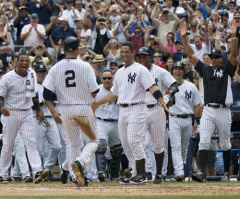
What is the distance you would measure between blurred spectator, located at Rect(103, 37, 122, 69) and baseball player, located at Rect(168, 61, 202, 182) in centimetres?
495

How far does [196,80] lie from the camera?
52.2 feet

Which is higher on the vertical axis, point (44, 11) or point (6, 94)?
point (44, 11)

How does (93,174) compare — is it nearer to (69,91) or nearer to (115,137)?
(115,137)

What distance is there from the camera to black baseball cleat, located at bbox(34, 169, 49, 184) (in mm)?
10513

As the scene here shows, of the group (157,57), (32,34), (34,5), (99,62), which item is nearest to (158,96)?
(99,62)

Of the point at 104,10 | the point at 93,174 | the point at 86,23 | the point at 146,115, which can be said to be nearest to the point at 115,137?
the point at 93,174

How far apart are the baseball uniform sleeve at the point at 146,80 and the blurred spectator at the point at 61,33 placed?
30.2 ft

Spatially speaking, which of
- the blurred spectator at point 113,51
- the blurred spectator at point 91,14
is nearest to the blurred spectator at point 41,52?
the blurred spectator at point 113,51

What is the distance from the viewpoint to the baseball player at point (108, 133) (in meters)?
13.0

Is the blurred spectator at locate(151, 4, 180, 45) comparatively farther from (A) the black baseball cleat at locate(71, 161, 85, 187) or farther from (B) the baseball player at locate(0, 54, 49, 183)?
(A) the black baseball cleat at locate(71, 161, 85, 187)

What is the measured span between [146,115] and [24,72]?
2.79 meters

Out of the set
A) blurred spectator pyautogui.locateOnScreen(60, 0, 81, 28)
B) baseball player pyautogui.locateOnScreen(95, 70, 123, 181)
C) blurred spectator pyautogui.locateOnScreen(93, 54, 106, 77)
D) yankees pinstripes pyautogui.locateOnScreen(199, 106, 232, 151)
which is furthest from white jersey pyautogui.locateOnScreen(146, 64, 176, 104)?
blurred spectator pyautogui.locateOnScreen(60, 0, 81, 28)

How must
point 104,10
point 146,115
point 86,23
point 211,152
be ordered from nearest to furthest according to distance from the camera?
point 146,115, point 211,152, point 86,23, point 104,10

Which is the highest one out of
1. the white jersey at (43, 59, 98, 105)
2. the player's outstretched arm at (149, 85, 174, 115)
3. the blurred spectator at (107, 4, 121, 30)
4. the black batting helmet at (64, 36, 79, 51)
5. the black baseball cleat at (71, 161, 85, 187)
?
the blurred spectator at (107, 4, 121, 30)
